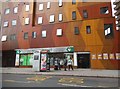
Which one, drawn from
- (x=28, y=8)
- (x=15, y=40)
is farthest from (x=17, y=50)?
(x=28, y=8)

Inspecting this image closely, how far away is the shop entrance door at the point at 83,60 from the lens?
33.9 m

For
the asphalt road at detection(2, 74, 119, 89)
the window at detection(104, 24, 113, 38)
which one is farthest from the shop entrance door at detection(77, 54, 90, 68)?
the asphalt road at detection(2, 74, 119, 89)

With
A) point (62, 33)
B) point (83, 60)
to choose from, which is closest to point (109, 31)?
point (83, 60)

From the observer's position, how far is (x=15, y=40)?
136 feet

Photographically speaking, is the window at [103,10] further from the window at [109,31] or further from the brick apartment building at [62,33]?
the window at [109,31]

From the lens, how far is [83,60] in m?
34.3

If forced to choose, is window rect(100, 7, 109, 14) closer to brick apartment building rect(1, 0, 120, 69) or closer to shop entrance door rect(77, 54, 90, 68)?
brick apartment building rect(1, 0, 120, 69)

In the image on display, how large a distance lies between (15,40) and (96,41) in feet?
54.9

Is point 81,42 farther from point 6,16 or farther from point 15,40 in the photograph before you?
point 6,16

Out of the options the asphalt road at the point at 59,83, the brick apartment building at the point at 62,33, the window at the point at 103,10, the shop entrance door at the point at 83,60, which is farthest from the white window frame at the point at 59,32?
the asphalt road at the point at 59,83

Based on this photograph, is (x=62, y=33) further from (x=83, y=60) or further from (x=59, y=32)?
(x=83, y=60)

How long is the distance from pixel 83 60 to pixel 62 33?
232 inches

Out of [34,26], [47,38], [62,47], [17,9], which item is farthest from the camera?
[17,9]

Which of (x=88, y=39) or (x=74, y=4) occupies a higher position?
(x=74, y=4)
